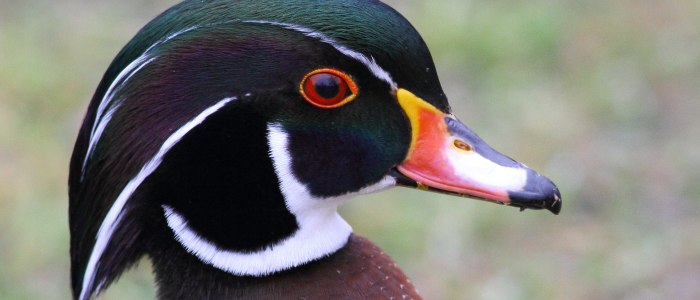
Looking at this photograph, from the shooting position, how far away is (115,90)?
3.92ft

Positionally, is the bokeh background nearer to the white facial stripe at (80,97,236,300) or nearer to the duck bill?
the white facial stripe at (80,97,236,300)

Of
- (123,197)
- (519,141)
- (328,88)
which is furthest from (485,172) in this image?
(519,141)

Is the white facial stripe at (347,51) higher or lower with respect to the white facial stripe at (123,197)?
higher

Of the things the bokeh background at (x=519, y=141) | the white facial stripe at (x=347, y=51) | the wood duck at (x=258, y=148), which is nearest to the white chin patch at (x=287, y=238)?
the wood duck at (x=258, y=148)

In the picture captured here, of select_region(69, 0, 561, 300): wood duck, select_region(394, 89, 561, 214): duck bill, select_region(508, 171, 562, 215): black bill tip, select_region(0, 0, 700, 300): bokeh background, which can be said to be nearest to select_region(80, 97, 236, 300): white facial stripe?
select_region(69, 0, 561, 300): wood duck

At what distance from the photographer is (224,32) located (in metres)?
1.17

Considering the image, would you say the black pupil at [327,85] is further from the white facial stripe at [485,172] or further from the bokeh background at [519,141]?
the bokeh background at [519,141]

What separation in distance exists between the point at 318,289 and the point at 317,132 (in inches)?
7.5

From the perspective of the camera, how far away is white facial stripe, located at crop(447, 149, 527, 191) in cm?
124

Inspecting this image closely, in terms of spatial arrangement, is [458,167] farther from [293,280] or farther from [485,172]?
[293,280]

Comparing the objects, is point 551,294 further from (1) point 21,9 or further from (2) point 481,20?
(1) point 21,9

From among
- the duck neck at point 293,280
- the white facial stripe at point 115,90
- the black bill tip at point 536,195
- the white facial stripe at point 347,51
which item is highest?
the white facial stripe at point 347,51

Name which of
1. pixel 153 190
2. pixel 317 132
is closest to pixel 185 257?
pixel 153 190

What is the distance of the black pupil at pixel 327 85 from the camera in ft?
3.91
